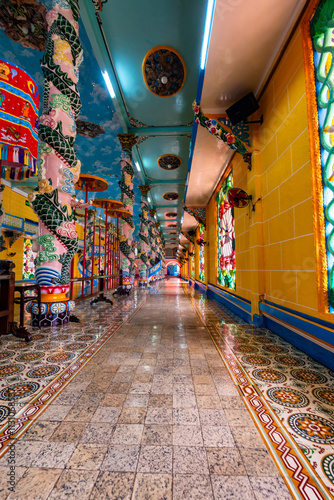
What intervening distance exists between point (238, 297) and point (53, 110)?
15.8 feet

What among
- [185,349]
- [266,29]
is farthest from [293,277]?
[266,29]

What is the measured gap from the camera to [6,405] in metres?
1.50

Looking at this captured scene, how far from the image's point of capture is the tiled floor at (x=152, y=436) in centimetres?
94

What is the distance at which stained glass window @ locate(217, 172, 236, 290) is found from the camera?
567 cm

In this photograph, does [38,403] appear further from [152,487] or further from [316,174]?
[316,174]

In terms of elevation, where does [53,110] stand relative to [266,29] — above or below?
below

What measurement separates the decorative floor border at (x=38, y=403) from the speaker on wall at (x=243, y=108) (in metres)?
4.00

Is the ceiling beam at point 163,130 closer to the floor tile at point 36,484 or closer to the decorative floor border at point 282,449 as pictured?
the decorative floor border at point 282,449

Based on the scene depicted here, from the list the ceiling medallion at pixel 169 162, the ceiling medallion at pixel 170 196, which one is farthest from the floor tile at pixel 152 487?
the ceiling medallion at pixel 170 196

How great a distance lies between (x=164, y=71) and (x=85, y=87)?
2.25 metres

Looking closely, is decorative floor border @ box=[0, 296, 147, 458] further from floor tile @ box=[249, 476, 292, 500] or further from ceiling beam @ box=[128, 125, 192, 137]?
ceiling beam @ box=[128, 125, 192, 137]

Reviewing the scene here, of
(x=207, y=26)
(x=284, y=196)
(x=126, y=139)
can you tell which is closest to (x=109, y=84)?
(x=126, y=139)

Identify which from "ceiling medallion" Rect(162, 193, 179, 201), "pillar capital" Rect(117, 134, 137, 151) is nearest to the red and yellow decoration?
"pillar capital" Rect(117, 134, 137, 151)

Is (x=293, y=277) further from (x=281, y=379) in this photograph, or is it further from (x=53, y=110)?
(x=53, y=110)
